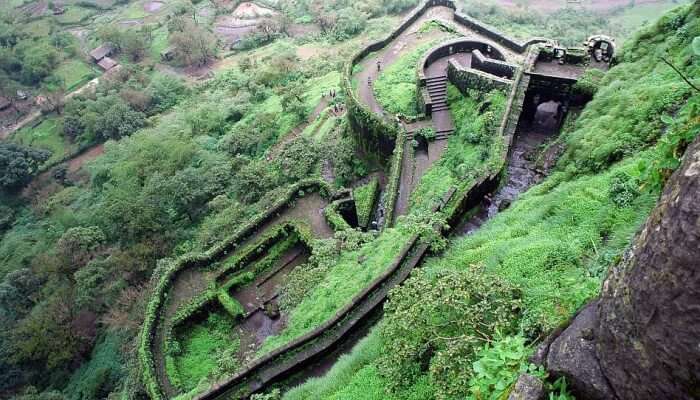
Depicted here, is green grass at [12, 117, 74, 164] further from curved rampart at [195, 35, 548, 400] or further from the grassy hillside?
the grassy hillside

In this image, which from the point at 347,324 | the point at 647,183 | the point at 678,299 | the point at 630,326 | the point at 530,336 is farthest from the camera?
the point at 347,324

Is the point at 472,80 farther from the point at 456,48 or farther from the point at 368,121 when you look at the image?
the point at 368,121

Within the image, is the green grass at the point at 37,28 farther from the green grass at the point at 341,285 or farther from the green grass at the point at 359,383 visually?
the green grass at the point at 359,383

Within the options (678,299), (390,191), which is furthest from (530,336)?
(390,191)

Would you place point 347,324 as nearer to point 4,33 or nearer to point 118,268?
point 118,268

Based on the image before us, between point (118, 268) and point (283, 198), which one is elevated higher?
point (283, 198)

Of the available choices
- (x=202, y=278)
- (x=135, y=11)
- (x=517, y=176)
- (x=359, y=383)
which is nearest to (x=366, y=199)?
(x=517, y=176)
